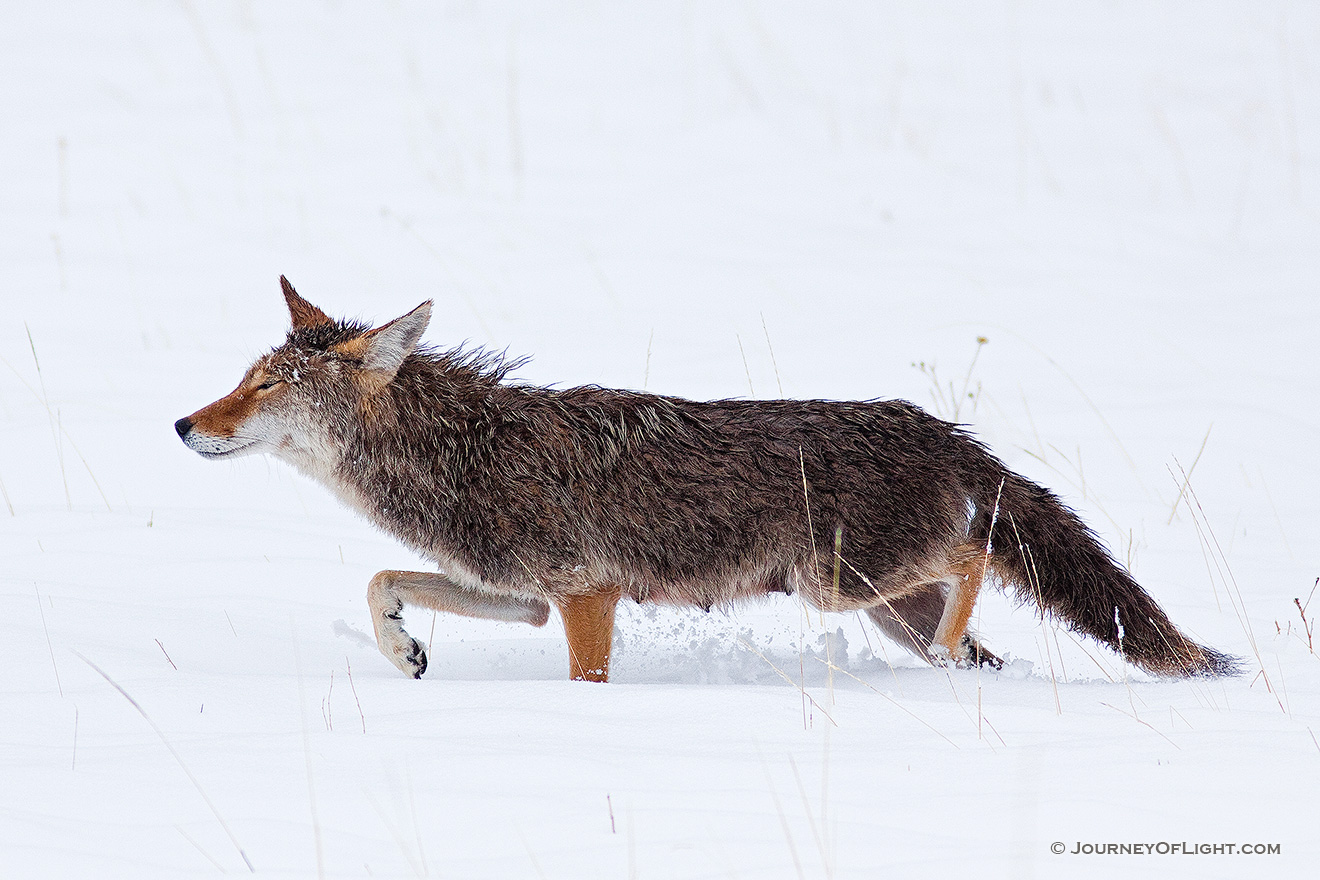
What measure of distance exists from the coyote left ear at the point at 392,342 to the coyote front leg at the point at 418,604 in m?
0.90

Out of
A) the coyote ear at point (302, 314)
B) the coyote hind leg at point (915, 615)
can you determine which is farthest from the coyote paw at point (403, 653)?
the coyote hind leg at point (915, 615)

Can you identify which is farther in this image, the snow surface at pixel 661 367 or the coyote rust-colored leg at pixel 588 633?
the coyote rust-colored leg at pixel 588 633

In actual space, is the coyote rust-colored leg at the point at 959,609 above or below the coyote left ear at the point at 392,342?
below

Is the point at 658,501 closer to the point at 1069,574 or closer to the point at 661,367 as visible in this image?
the point at 1069,574

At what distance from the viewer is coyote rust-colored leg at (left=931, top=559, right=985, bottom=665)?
17.9 ft

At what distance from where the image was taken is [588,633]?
17.4 ft

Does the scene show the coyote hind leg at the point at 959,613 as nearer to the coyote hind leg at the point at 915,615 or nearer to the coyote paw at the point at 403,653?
the coyote hind leg at the point at 915,615

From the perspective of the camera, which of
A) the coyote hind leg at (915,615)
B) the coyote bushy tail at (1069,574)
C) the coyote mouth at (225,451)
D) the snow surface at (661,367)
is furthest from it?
the coyote hind leg at (915,615)

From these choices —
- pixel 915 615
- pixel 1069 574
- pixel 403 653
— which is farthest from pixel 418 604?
pixel 1069 574

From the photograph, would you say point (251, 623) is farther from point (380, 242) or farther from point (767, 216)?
point (767, 216)

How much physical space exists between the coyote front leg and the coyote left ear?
35.3 inches

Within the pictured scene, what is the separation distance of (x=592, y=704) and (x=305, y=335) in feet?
7.59

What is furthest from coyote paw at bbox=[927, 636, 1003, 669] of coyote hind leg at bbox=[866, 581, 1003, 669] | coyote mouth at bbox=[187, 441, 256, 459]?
coyote mouth at bbox=[187, 441, 256, 459]

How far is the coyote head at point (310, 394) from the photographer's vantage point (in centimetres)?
544
